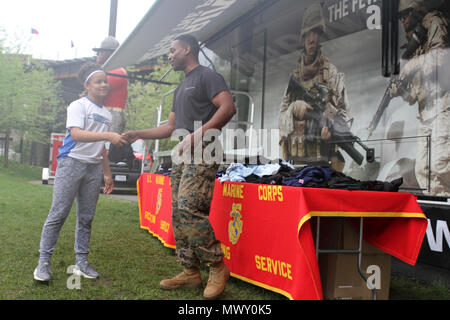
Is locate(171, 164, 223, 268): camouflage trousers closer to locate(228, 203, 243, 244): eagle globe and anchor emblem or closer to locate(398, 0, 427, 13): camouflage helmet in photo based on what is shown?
locate(228, 203, 243, 244): eagle globe and anchor emblem

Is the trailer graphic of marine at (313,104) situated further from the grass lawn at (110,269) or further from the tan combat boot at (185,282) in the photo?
the tan combat boot at (185,282)

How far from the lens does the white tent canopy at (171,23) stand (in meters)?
4.85

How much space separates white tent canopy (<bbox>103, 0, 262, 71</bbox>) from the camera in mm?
4848

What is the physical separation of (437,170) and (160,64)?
17.1 metres

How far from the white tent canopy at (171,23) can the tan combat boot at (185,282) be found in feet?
9.43

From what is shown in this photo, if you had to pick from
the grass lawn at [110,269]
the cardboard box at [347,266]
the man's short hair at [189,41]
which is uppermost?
the man's short hair at [189,41]

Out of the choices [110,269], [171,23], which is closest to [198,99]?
[110,269]

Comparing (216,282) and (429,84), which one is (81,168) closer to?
(216,282)

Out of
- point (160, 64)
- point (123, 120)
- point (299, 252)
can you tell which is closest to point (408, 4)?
point (299, 252)

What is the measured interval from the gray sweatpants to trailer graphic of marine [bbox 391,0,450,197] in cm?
284

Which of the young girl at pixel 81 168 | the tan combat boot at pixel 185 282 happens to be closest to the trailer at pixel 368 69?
the young girl at pixel 81 168

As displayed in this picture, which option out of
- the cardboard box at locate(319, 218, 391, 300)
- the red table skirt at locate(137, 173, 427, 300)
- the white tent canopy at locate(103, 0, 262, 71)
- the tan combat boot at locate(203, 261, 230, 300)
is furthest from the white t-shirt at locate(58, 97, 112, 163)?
the cardboard box at locate(319, 218, 391, 300)
